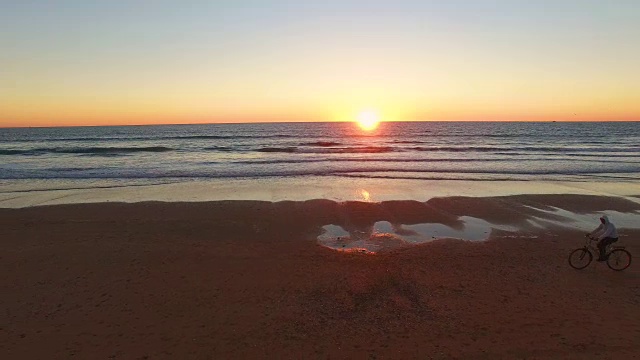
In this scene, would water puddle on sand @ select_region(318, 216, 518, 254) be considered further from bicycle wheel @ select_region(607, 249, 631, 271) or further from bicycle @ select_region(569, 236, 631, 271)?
bicycle wheel @ select_region(607, 249, 631, 271)

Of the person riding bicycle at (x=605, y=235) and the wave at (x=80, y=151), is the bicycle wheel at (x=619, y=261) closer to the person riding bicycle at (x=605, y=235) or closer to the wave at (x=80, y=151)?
the person riding bicycle at (x=605, y=235)

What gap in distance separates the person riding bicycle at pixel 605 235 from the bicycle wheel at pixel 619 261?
282 mm

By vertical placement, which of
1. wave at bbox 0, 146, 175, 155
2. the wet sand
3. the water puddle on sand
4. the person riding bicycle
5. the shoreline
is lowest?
the wet sand

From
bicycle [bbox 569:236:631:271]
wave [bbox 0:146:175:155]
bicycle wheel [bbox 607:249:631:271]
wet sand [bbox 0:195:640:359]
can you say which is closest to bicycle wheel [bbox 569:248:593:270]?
bicycle [bbox 569:236:631:271]

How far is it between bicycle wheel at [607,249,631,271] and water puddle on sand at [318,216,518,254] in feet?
12.0

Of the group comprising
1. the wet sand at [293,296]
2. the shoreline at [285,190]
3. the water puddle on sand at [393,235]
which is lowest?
the wet sand at [293,296]

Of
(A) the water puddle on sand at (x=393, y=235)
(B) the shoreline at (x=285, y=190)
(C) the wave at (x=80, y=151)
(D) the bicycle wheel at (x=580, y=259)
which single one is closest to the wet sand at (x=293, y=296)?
(D) the bicycle wheel at (x=580, y=259)

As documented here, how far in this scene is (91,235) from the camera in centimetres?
1397

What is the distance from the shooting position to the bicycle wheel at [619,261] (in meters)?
Result: 10.9

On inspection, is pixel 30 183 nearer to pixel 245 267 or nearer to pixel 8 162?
pixel 8 162

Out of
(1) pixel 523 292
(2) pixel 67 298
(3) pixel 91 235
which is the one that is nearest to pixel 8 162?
(3) pixel 91 235

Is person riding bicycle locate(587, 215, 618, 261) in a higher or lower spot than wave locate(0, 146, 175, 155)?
lower

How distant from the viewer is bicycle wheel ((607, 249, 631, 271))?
430 inches

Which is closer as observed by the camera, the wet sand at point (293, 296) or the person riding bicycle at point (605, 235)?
the wet sand at point (293, 296)
